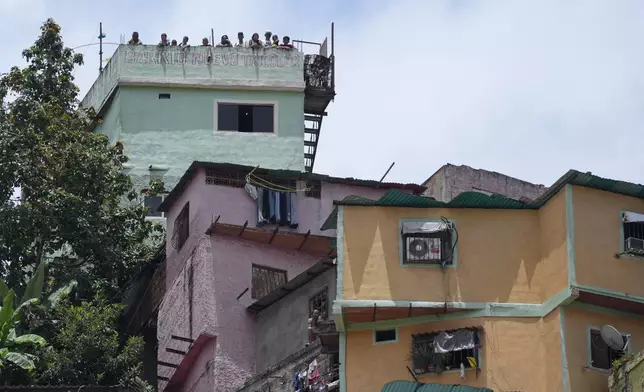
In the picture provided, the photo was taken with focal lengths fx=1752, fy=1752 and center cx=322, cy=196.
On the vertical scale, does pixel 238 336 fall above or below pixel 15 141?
below

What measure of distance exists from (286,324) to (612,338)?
9807mm

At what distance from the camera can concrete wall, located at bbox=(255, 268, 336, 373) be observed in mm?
36875

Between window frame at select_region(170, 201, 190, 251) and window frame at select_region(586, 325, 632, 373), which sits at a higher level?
window frame at select_region(170, 201, 190, 251)

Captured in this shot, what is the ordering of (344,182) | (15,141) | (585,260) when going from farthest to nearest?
(15,141) → (344,182) → (585,260)

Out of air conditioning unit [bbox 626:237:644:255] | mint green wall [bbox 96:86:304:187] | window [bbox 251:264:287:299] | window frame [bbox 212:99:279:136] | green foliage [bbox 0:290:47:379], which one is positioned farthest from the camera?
window frame [bbox 212:99:279:136]

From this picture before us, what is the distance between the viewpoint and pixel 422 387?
30516 millimetres

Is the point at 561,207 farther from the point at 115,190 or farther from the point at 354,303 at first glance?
the point at 115,190

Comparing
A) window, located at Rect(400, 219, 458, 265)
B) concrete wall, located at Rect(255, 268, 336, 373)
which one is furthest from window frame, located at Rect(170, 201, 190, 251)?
window, located at Rect(400, 219, 458, 265)

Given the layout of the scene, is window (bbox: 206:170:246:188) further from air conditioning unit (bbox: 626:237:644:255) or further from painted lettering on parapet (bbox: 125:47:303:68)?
air conditioning unit (bbox: 626:237:644:255)

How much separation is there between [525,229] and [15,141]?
686 inches

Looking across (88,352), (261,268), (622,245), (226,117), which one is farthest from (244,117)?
(622,245)

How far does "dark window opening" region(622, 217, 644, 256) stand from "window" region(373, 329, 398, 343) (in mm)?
4402

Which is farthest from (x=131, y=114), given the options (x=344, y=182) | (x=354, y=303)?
(x=354, y=303)

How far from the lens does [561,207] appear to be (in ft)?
102
